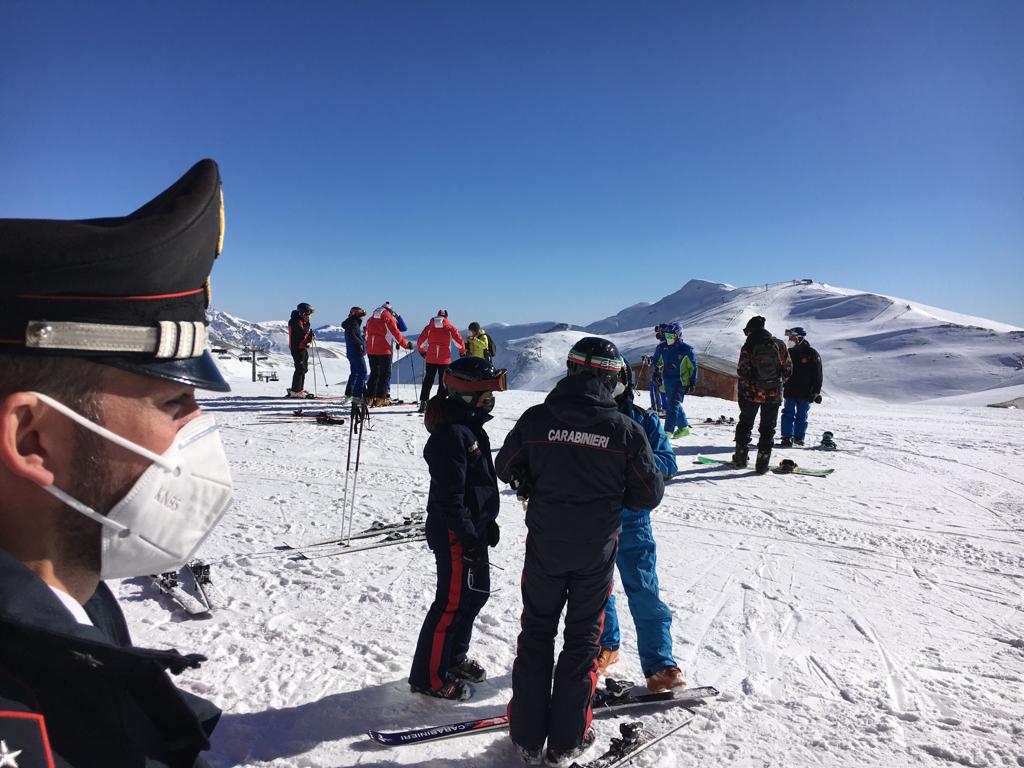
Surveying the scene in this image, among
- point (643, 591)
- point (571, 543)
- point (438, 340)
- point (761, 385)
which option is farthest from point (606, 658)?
point (438, 340)

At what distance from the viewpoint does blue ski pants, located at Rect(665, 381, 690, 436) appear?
10.8 metres

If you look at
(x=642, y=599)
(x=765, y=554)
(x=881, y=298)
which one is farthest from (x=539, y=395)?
(x=881, y=298)

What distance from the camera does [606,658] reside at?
362 centimetres

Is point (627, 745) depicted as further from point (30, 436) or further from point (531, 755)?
point (30, 436)

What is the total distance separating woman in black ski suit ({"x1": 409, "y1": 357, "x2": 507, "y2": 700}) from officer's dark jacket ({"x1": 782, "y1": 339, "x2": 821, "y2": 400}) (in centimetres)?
917

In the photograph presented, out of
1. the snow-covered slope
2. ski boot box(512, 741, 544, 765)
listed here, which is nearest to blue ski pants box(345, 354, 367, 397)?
ski boot box(512, 741, 544, 765)

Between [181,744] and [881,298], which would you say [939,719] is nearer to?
[181,744]

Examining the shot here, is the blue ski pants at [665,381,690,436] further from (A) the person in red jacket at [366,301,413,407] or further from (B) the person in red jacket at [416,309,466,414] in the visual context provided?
(A) the person in red jacket at [366,301,413,407]

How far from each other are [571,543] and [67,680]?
7.25ft

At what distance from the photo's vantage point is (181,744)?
3.59ft

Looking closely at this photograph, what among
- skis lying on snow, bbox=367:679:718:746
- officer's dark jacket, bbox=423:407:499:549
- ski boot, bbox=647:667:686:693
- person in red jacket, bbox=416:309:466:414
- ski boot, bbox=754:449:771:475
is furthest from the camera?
person in red jacket, bbox=416:309:466:414

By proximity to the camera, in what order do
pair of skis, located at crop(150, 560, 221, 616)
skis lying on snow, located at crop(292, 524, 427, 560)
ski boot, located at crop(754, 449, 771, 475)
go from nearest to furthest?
pair of skis, located at crop(150, 560, 221, 616) → skis lying on snow, located at crop(292, 524, 427, 560) → ski boot, located at crop(754, 449, 771, 475)

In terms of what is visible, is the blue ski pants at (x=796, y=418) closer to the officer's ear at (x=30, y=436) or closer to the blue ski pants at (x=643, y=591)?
the blue ski pants at (x=643, y=591)

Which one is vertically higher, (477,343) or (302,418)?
(477,343)
